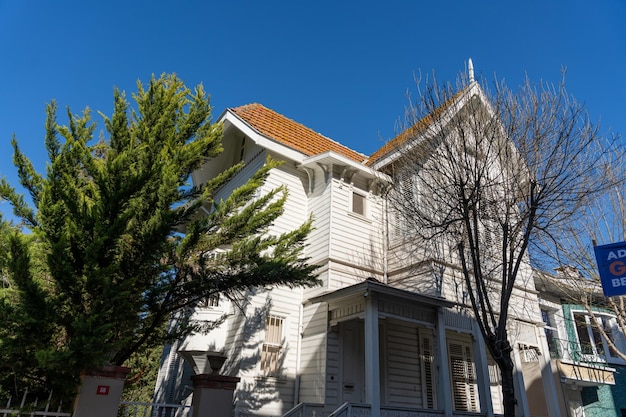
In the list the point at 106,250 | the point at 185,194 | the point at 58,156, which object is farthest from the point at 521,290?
the point at 58,156

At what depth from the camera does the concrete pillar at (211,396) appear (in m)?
6.30

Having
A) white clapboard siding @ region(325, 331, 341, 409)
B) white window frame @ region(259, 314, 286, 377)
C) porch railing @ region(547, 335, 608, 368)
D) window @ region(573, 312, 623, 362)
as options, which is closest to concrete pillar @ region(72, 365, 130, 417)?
white window frame @ region(259, 314, 286, 377)

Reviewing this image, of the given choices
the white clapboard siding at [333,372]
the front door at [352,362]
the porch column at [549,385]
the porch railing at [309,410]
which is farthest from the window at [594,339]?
the porch railing at [309,410]

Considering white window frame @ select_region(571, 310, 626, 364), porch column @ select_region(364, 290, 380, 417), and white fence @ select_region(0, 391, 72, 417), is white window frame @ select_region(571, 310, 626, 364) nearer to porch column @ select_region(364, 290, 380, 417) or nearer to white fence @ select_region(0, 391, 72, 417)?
porch column @ select_region(364, 290, 380, 417)

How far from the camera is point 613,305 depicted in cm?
1141

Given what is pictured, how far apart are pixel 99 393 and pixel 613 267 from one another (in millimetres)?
7582

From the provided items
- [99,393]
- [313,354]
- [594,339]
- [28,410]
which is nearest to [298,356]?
[313,354]

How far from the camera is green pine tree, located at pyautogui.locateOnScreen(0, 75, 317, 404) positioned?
192 inches

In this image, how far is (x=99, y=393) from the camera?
5.07 meters

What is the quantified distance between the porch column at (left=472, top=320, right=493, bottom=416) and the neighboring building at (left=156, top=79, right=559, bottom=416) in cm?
2

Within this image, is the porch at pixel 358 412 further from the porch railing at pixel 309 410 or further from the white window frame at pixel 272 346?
the white window frame at pixel 272 346

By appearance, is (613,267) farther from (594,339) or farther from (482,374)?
(594,339)

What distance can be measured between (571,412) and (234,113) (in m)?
14.2

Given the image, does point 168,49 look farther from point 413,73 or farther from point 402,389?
point 402,389
